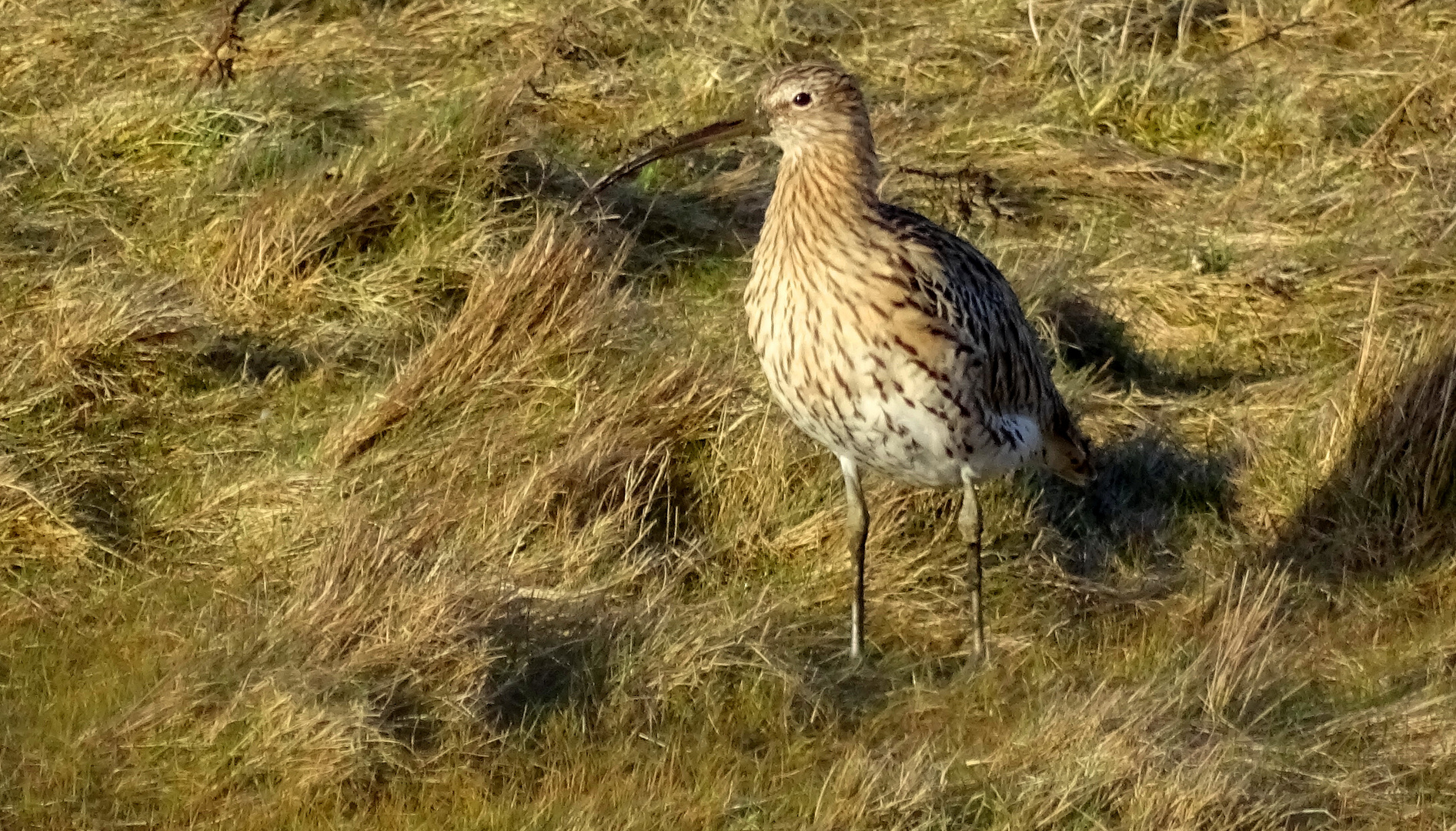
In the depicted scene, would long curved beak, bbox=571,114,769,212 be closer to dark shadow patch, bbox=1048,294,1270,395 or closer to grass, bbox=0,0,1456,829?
grass, bbox=0,0,1456,829

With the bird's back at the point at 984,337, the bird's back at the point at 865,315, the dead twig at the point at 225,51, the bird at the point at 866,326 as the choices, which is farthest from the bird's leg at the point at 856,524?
the dead twig at the point at 225,51

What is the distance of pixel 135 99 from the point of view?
7098mm

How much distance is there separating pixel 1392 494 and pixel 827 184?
6.21ft

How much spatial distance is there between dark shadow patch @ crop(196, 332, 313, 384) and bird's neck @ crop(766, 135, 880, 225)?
1569mm

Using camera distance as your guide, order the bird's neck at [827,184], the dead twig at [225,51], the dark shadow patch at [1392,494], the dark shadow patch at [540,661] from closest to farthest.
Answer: the dark shadow patch at [540,661] < the bird's neck at [827,184] < the dark shadow patch at [1392,494] < the dead twig at [225,51]

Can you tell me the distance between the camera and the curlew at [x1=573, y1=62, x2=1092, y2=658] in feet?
16.6

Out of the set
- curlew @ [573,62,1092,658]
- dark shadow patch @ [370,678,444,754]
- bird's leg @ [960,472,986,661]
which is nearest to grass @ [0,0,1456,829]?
dark shadow patch @ [370,678,444,754]

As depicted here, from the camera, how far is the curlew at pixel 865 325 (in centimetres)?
506

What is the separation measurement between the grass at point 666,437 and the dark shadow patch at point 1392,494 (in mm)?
13

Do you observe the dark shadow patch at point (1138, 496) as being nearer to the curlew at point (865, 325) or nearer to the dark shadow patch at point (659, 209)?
the curlew at point (865, 325)

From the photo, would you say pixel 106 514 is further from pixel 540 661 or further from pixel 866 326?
pixel 866 326

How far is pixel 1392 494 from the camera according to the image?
5.98 metres

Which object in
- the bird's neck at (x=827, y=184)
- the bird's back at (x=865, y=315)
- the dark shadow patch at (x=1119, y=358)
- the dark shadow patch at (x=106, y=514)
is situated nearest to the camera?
the bird's back at (x=865, y=315)

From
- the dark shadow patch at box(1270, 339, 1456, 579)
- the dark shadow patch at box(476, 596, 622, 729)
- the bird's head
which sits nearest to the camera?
the dark shadow patch at box(476, 596, 622, 729)
